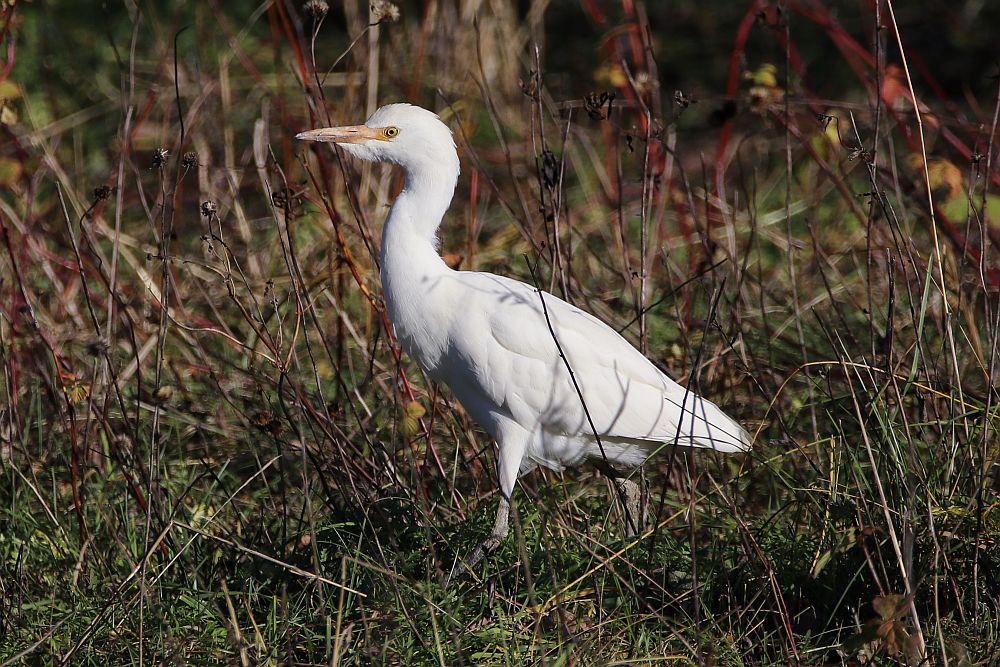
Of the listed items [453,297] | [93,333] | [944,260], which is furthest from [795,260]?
[93,333]

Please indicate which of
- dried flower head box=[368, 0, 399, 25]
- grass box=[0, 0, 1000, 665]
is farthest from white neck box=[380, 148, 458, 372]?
dried flower head box=[368, 0, 399, 25]

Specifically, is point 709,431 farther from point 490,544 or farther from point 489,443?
point 489,443

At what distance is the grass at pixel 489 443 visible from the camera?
2.44m

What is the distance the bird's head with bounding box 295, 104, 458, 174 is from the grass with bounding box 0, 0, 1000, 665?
0.20 meters

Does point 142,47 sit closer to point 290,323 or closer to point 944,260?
point 290,323

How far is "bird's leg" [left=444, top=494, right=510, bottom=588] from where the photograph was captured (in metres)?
2.69

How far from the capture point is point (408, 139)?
9.78ft

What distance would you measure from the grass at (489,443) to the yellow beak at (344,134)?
95 millimetres

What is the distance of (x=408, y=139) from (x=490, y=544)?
1064 millimetres

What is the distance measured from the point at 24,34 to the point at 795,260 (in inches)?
179

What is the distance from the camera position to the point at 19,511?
297 cm

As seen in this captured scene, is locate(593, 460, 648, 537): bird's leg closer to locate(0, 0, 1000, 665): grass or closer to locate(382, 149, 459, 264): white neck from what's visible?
locate(0, 0, 1000, 665): grass

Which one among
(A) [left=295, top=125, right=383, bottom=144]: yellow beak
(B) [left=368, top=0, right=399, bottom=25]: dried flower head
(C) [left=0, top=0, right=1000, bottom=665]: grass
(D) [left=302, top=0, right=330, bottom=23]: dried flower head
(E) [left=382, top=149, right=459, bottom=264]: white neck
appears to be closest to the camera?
(C) [left=0, top=0, right=1000, bottom=665]: grass

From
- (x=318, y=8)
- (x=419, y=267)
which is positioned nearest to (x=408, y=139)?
(x=419, y=267)
